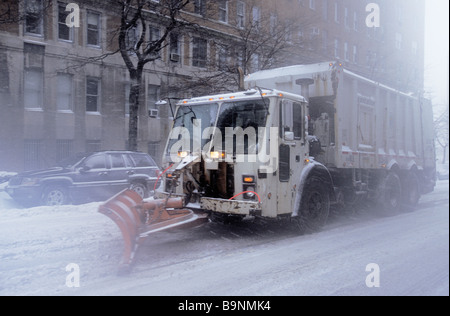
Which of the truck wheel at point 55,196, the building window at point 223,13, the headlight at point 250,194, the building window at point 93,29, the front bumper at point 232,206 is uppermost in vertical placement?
the building window at point 223,13

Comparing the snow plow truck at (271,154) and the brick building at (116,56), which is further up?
the brick building at (116,56)

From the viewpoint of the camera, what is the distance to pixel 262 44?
17672 mm

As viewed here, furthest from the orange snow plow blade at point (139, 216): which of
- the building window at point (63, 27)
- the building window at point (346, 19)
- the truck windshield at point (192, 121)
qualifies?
the building window at point (63, 27)

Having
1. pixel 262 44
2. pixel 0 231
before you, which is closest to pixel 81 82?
pixel 262 44

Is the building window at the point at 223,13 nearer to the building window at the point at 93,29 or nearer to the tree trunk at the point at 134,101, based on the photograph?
the building window at the point at 93,29

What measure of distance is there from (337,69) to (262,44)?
9518 mm

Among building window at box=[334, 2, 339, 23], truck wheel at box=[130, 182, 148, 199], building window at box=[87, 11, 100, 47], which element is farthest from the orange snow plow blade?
building window at box=[87, 11, 100, 47]

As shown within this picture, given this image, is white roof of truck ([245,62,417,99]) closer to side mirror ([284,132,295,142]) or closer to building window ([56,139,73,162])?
side mirror ([284,132,295,142])

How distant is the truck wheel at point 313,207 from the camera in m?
7.79

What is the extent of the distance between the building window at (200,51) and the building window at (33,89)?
24.5 ft

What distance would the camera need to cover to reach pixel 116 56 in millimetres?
22641

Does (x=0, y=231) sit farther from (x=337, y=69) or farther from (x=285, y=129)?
(x=337, y=69)

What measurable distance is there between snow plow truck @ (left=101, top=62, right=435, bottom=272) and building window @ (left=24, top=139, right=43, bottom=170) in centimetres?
1372


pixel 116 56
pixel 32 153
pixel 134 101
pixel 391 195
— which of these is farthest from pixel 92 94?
pixel 391 195
